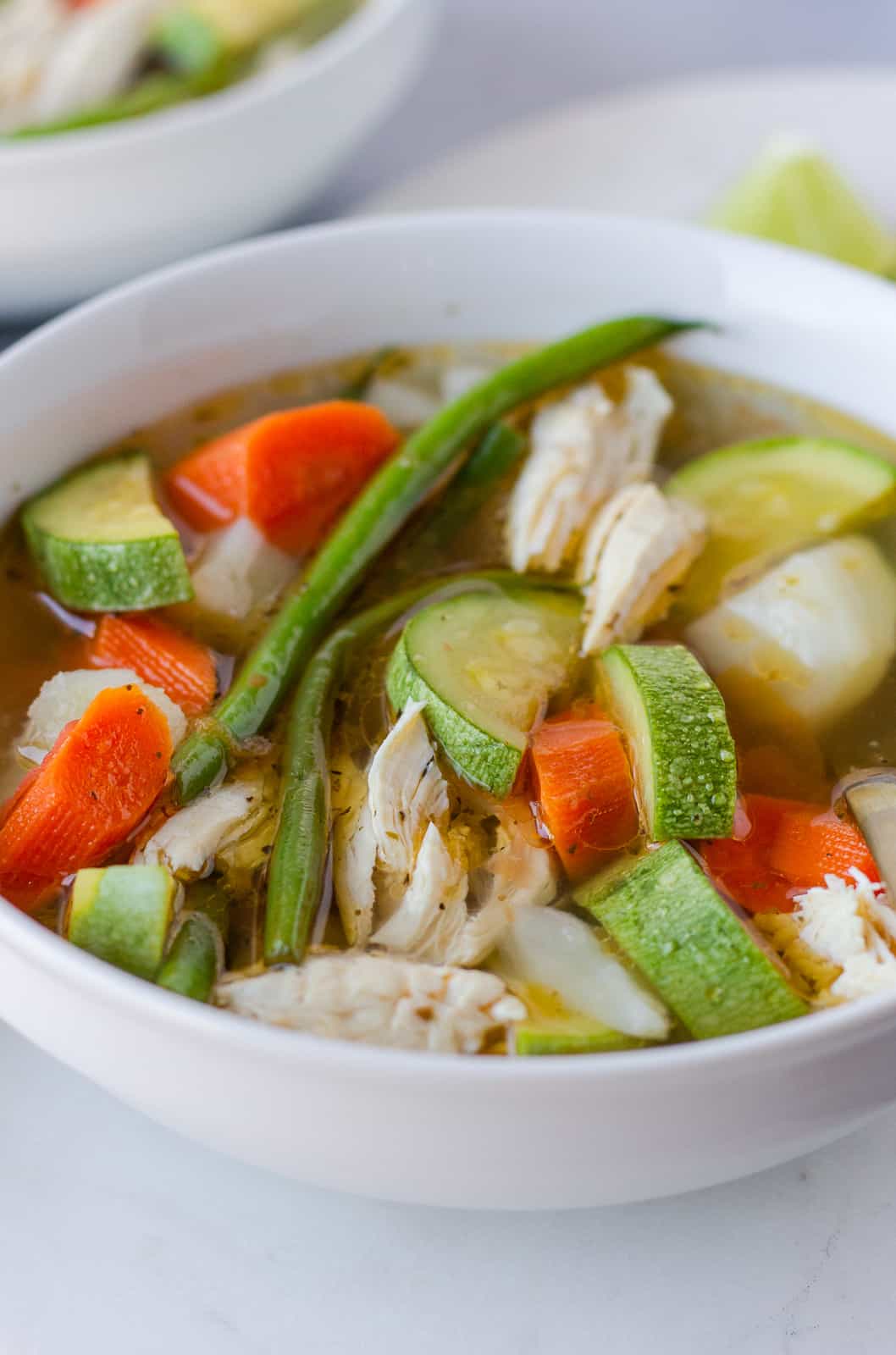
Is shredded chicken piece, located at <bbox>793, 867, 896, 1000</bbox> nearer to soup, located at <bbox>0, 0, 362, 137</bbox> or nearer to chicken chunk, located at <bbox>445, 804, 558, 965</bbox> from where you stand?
chicken chunk, located at <bbox>445, 804, 558, 965</bbox>

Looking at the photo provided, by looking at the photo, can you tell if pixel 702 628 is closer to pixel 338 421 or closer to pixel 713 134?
pixel 338 421

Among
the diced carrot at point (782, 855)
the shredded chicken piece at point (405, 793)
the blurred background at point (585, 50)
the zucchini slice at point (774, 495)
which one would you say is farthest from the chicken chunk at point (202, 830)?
the blurred background at point (585, 50)

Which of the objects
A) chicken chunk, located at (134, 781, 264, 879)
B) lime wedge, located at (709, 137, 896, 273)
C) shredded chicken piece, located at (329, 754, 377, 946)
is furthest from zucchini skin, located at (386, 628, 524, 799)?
lime wedge, located at (709, 137, 896, 273)

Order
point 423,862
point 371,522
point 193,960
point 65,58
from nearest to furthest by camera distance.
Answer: point 193,960
point 423,862
point 371,522
point 65,58

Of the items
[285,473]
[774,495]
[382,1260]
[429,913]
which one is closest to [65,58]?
[285,473]

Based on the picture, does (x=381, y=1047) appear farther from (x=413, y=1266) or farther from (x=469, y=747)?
(x=469, y=747)

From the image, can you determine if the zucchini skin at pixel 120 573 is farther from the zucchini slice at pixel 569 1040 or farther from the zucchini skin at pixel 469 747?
the zucchini slice at pixel 569 1040
